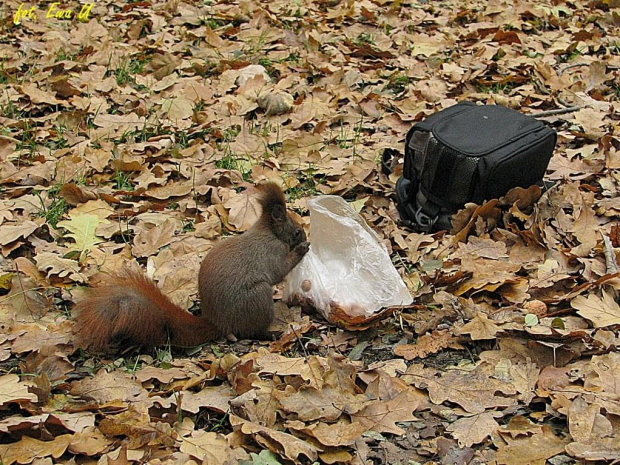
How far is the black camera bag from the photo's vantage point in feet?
11.2

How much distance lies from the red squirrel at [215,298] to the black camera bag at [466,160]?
81 cm

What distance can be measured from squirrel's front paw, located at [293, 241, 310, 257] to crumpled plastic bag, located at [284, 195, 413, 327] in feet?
0.12

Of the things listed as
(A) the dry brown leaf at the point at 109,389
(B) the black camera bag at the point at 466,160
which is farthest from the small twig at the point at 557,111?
(A) the dry brown leaf at the point at 109,389

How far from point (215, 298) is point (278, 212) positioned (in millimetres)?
475

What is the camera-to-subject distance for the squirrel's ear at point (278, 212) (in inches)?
121

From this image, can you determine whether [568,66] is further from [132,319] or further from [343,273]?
[132,319]

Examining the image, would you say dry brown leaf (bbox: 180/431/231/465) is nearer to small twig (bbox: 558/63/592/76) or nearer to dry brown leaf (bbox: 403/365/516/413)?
dry brown leaf (bbox: 403/365/516/413)

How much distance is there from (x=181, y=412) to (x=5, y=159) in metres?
2.71

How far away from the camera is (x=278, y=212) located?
308cm

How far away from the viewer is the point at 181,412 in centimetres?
232

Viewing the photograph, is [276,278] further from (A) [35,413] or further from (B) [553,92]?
(B) [553,92]

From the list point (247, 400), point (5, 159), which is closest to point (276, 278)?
point (247, 400)

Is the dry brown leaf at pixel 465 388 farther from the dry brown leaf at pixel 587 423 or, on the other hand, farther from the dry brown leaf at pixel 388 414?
the dry brown leaf at pixel 587 423

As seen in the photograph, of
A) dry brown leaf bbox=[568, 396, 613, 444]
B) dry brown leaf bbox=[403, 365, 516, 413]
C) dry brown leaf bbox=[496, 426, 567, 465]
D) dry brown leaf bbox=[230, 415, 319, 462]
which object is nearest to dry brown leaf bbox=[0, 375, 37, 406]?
dry brown leaf bbox=[230, 415, 319, 462]
